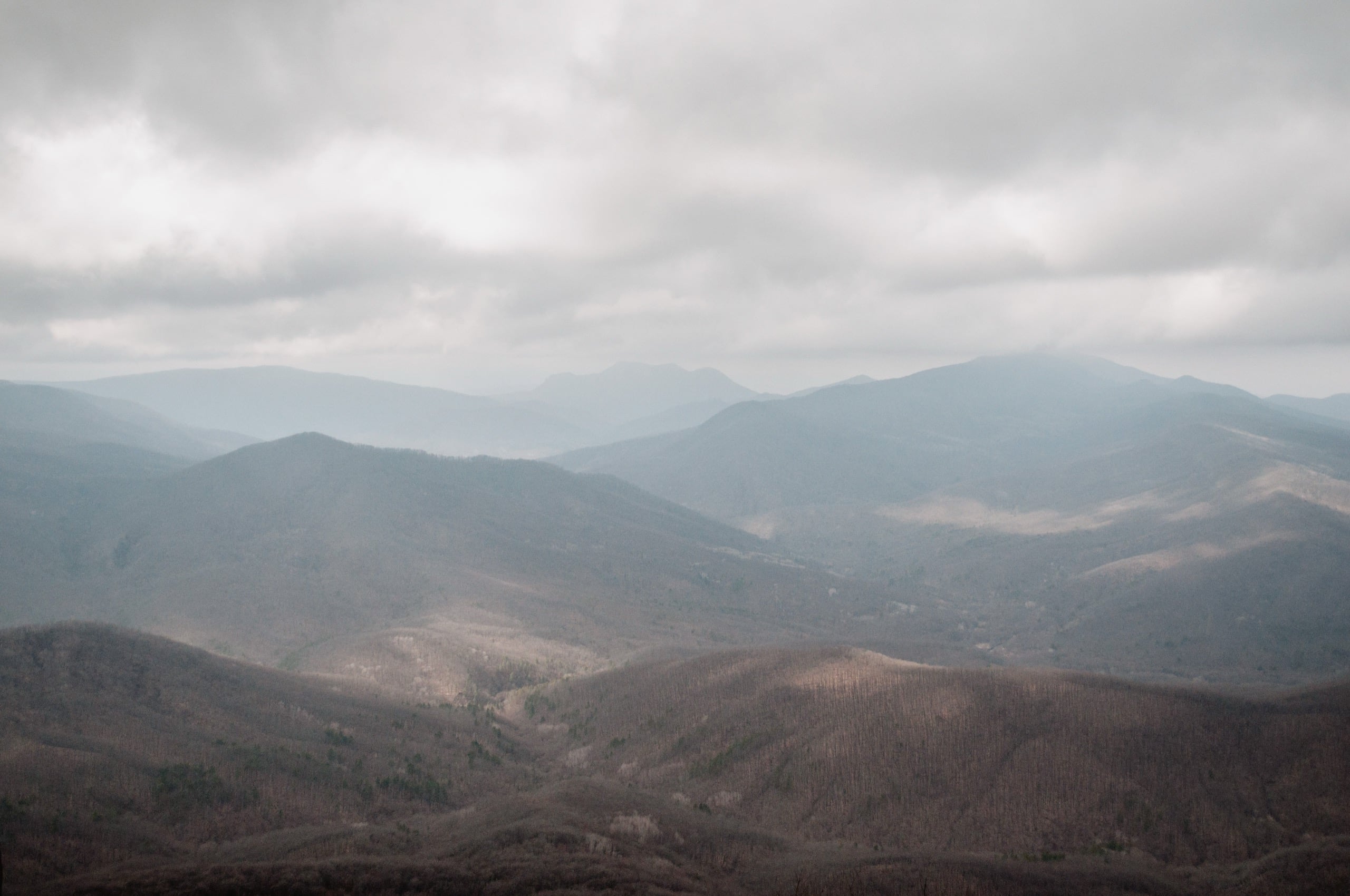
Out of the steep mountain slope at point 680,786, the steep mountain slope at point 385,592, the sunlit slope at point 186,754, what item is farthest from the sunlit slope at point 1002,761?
the steep mountain slope at point 385,592

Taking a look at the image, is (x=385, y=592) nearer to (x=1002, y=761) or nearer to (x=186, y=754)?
(x=186, y=754)

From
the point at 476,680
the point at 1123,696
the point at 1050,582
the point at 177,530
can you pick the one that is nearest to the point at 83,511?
the point at 177,530

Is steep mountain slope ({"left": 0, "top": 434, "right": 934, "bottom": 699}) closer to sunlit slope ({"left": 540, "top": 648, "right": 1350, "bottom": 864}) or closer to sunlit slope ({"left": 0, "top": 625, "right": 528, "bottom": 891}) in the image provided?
sunlit slope ({"left": 0, "top": 625, "right": 528, "bottom": 891})

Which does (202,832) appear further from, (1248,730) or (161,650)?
(1248,730)

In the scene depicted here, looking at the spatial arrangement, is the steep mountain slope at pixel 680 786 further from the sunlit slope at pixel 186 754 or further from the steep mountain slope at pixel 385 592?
the steep mountain slope at pixel 385 592

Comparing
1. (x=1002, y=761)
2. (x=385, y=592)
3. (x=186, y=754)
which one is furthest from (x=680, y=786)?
(x=385, y=592)

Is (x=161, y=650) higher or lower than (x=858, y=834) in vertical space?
higher
